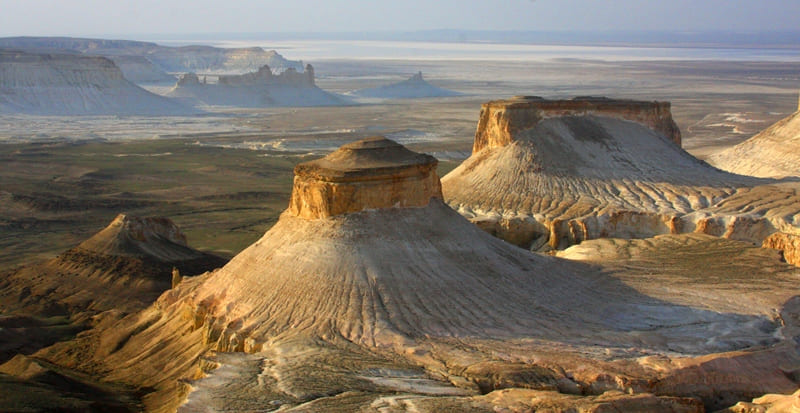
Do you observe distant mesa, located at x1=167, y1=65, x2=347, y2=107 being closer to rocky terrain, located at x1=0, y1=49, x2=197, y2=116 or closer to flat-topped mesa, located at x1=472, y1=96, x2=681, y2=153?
rocky terrain, located at x1=0, y1=49, x2=197, y2=116

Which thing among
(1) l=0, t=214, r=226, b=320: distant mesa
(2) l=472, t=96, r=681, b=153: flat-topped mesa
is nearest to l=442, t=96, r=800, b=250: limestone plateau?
(2) l=472, t=96, r=681, b=153: flat-topped mesa

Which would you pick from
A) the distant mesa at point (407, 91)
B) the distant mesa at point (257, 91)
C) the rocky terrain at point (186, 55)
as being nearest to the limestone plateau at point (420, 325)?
the distant mesa at point (257, 91)

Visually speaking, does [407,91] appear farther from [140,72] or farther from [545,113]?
[545,113]

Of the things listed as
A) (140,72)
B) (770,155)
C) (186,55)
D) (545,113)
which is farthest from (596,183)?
(186,55)

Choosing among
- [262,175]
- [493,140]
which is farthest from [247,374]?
[262,175]

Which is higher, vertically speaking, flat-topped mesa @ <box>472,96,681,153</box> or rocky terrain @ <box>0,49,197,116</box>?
flat-topped mesa @ <box>472,96,681,153</box>

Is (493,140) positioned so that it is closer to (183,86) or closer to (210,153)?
(210,153)
